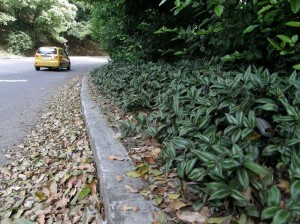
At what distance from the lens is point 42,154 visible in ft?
13.1

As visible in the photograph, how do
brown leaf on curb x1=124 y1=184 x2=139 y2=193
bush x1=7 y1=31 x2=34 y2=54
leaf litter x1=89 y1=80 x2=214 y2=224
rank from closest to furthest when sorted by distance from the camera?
leaf litter x1=89 y1=80 x2=214 y2=224 → brown leaf on curb x1=124 y1=184 x2=139 y2=193 → bush x1=7 y1=31 x2=34 y2=54

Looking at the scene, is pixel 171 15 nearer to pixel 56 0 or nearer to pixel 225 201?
pixel 225 201

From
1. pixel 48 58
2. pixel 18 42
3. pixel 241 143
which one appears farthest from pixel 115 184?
pixel 18 42

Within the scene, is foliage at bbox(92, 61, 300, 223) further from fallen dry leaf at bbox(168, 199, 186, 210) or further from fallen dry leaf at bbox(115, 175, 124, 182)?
fallen dry leaf at bbox(115, 175, 124, 182)

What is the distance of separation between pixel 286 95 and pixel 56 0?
38250 millimetres

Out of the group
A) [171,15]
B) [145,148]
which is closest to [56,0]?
[171,15]

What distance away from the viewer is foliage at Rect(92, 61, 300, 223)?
1.80 m

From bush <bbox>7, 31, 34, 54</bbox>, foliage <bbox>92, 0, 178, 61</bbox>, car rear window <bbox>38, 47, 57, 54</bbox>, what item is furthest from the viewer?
bush <bbox>7, 31, 34, 54</bbox>

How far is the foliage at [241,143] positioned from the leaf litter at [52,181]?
2.49 ft

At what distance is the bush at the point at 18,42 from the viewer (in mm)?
33219

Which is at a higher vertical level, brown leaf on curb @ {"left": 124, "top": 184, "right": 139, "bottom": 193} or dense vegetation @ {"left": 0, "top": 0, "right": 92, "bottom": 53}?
dense vegetation @ {"left": 0, "top": 0, "right": 92, "bottom": 53}

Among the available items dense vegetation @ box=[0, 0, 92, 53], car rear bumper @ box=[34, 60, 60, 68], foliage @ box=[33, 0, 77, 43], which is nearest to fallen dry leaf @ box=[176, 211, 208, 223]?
car rear bumper @ box=[34, 60, 60, 68]

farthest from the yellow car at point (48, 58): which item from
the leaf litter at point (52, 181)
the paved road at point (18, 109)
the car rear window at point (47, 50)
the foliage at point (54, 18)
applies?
the foliage at point (54, 18)

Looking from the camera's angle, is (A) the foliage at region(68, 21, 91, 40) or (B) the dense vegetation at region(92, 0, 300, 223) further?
(A) the foliage at region(68, 21, 91, 40)
